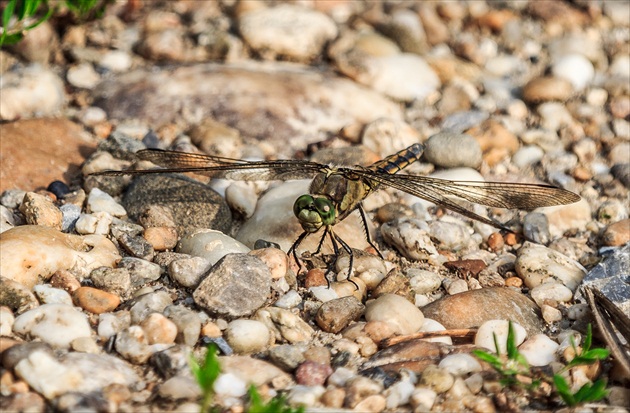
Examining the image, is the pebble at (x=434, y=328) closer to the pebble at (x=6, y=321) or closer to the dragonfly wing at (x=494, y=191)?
the dragonfly wing at (x=494, y=191)

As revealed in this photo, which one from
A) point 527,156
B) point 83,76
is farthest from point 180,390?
point 83,76

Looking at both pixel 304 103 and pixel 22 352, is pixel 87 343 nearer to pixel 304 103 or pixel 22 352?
pixel 22 352

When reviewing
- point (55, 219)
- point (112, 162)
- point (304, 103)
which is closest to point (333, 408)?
Answer: point (55, 219)

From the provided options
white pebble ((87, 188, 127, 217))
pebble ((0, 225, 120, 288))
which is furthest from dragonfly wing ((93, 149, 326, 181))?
pebble ((0, 225, 120, 288))

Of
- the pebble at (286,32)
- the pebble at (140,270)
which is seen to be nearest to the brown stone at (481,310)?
the pebble at (140,270)

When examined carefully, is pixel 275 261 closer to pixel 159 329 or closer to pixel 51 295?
pixel 159 329

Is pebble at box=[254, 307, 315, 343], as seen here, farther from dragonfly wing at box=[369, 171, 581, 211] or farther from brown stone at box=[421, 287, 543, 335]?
dragonfly wing at box=[369, 171, 581, 211]

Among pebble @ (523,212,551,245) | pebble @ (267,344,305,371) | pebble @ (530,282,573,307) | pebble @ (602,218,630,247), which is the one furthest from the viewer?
pebble @ (523,212,551,245)
